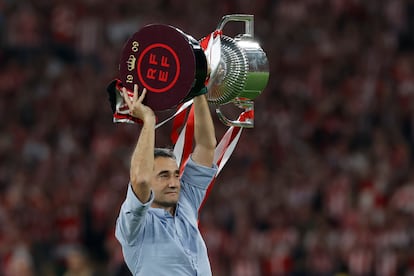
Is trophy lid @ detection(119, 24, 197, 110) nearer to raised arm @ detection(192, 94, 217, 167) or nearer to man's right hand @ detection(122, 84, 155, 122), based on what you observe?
man's right hand @ detection(122, 84, 155, 122)

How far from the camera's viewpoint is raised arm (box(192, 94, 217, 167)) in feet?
22.2

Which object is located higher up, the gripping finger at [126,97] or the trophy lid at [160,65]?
the trophy lid at [160,65]

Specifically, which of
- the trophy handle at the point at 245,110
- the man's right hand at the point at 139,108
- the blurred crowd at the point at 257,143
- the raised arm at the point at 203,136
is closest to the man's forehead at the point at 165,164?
the raised arm at the point at 203,136

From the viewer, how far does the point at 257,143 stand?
15.0 metres

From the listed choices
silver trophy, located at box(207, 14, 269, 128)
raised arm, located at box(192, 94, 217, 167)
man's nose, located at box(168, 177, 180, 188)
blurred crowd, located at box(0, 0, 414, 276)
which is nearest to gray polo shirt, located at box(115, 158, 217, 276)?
man's nose, located at box(168, 177, 180, 188)

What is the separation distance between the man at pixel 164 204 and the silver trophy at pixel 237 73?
0.26 meters

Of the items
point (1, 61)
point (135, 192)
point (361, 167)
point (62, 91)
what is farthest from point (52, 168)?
point (135, 192)

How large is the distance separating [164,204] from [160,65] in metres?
0.95

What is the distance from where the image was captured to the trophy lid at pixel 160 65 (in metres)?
5.90

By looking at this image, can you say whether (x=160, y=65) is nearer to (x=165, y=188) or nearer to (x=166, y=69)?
(x=166, y=69)

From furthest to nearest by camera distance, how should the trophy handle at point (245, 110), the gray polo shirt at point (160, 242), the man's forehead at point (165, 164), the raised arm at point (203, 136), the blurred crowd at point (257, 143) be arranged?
1. the blurred crowd at point (257, 143)
2. the raised arm at point (203, 136)
3. the man's forehead at point (165, 164)
4. the trophy handle at point (245, 110)
5. the gray polo shirt at point (160, 242)

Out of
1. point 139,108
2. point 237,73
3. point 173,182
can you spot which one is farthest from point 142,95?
point 173,182

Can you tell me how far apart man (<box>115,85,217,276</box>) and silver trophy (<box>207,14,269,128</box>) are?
26cm

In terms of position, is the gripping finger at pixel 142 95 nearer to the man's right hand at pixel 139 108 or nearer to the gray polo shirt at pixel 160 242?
the man's right hand at pixel 139 108
